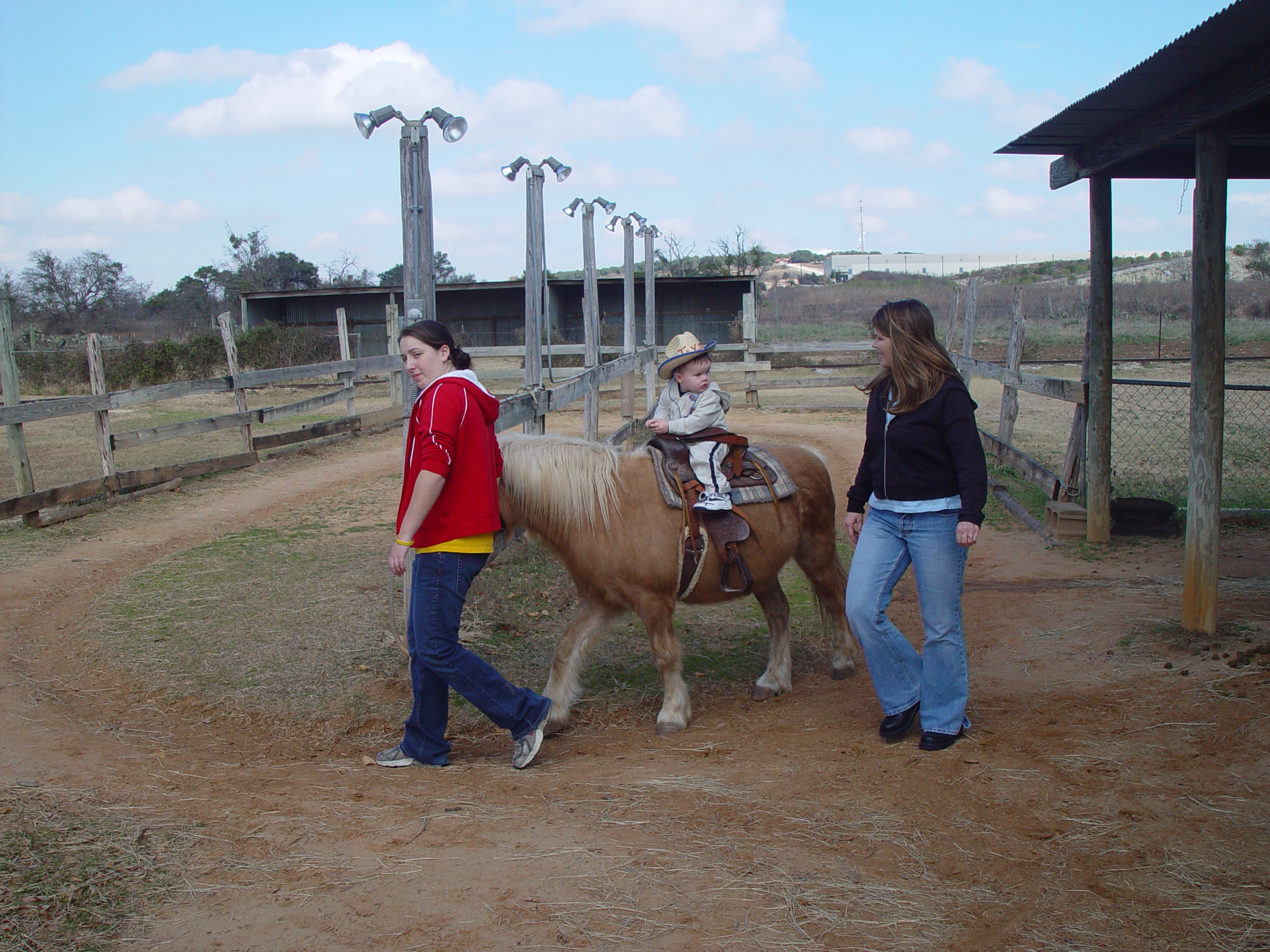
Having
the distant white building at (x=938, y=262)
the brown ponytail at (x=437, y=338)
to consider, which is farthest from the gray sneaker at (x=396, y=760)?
the distant white building at (x=938, y=262)

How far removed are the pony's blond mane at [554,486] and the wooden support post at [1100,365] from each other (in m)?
4.22

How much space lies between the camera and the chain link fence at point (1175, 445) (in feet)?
25.7

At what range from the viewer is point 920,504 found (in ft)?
11.1

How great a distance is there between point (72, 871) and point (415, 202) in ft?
11.1

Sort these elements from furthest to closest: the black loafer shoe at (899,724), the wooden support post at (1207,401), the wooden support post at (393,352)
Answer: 1. the wooden support post at (393,352)
2. the wooden support post at (1207,401)
3. the black loafer shoe at (899,724)

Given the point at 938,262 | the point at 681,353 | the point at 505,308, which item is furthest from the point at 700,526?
the point at 938,262

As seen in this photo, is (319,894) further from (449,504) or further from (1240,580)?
(1240,580)

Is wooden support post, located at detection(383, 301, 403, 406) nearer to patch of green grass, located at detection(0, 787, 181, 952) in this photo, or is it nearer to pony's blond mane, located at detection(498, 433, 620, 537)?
pony's blond mane, located at detection(498, 433, 620, 537)

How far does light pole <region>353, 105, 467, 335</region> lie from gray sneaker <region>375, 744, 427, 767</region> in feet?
7.13

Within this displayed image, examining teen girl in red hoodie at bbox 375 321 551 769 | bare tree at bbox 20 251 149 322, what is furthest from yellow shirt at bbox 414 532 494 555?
bare tree at bbox 20 251 149 322


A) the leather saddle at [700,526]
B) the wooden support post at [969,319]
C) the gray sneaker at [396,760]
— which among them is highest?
the wooden support post at [969,319]

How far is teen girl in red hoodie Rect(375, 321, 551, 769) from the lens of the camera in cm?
327

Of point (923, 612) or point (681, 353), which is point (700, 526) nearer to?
point (681, 353)

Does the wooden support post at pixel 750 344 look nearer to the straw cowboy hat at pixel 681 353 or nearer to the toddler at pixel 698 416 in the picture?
the straw cowboy hat at pixel 681 353
